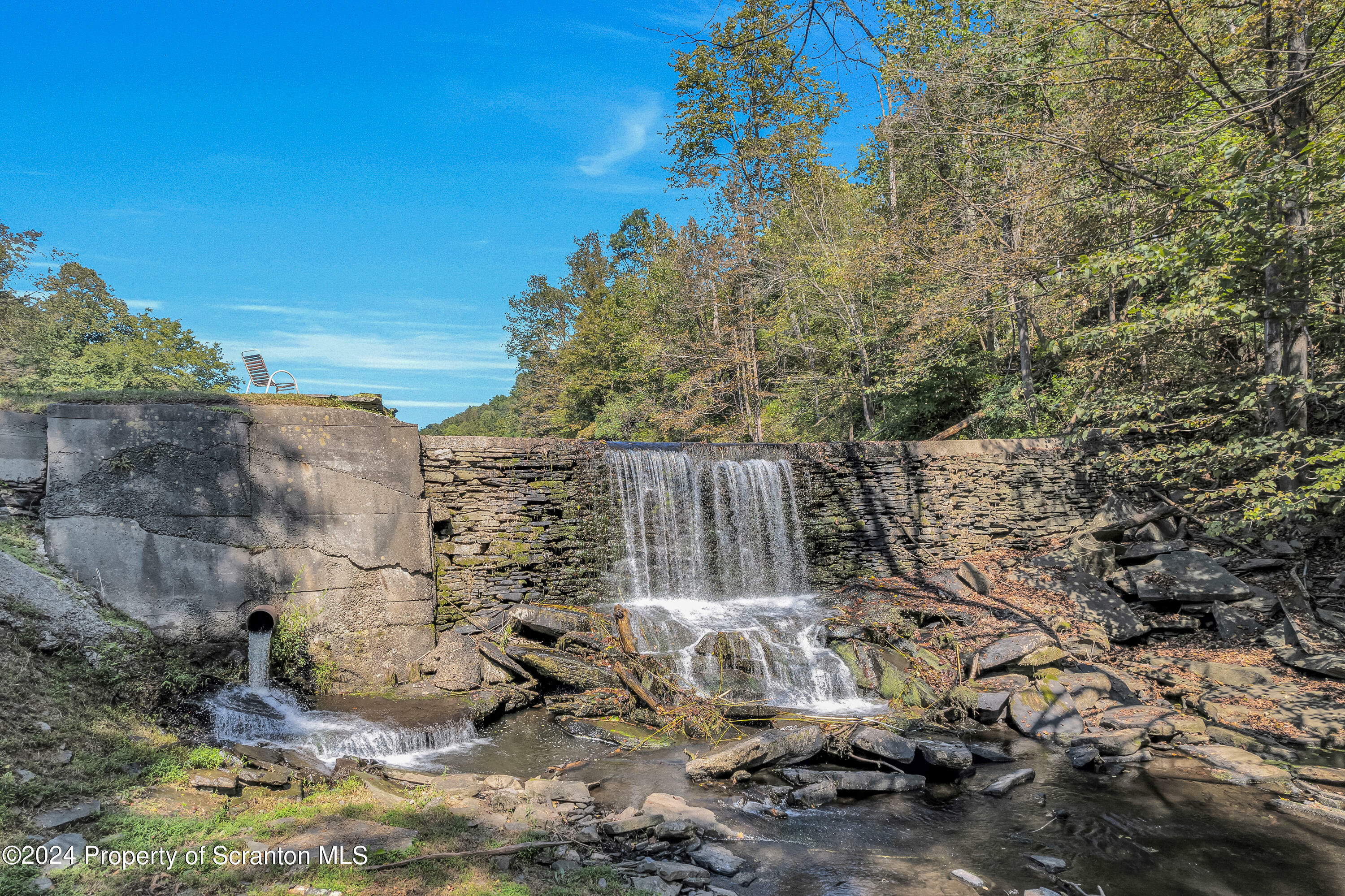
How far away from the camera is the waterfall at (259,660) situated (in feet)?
18.6

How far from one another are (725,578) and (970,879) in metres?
5.48

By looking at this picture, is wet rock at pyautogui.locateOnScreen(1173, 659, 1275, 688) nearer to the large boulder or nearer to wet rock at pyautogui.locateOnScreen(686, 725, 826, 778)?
wet rock at pyautogui.locateOnScreen(686, 725, 826, 778)

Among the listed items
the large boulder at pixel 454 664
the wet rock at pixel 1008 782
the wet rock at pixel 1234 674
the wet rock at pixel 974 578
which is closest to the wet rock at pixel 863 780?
the wet rock at pixel 1008 782

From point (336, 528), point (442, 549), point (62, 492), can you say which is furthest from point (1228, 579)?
point (62, 492)

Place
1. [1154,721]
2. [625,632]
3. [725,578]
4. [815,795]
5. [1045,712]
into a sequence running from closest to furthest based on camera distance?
[815,795], [1154,721], [1045,712], [625,632], [725,578]

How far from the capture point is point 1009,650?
6750 mm

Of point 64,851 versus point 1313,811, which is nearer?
point 64,851

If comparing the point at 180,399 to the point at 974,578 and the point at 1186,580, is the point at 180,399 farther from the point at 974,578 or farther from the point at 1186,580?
the point at 1186,580

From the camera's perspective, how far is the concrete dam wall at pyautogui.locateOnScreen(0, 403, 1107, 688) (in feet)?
17.2

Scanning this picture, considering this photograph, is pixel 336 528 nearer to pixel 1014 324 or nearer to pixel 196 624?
pixel 196 624

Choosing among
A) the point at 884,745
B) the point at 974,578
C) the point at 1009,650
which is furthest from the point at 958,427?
the point at 884,745

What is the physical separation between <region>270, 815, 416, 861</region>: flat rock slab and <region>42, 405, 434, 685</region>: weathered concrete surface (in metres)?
3.32

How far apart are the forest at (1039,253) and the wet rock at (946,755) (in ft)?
12.6

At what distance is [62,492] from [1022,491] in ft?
40.1
